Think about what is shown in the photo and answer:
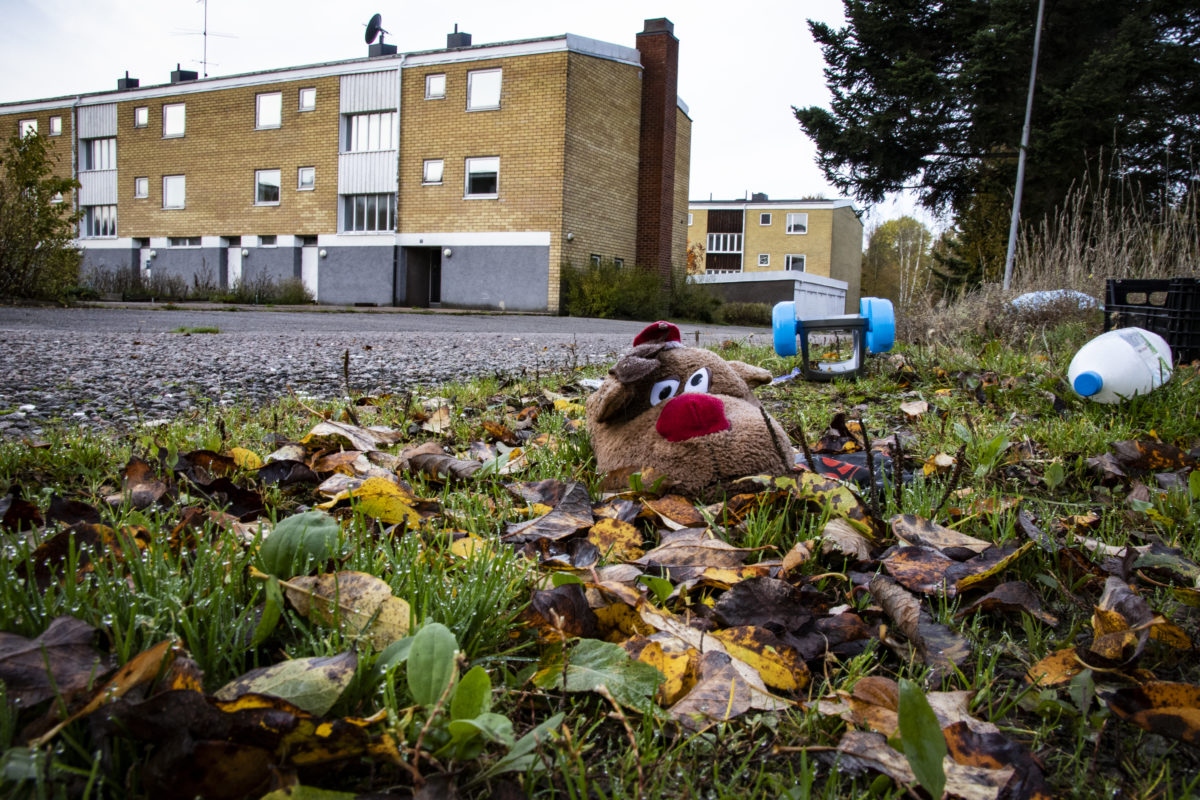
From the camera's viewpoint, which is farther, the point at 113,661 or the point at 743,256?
the point at 743,256

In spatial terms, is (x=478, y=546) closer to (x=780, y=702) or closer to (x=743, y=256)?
(x=780, y=702)

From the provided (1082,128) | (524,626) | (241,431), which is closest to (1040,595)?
(524,626)

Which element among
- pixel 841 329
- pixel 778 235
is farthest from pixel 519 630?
pixel 778 235

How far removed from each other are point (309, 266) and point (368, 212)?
126 inches

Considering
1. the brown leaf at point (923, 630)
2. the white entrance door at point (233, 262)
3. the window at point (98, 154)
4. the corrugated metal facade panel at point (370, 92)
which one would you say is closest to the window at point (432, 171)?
the corrugated metal facade panel at point (370, 92)

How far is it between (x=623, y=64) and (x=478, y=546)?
2628 centimetres

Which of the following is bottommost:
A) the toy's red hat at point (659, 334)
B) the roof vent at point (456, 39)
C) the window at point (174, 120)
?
the toy's red hat at point (659, 334)

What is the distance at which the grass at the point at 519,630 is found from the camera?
2.67ft

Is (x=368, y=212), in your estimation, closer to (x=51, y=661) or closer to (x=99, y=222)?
(x=99, y=222)

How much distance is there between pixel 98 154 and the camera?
31312mm

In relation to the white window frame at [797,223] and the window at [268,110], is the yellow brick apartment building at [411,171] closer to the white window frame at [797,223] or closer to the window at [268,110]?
the window at [268,110]

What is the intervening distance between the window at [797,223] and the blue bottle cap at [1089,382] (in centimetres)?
5107

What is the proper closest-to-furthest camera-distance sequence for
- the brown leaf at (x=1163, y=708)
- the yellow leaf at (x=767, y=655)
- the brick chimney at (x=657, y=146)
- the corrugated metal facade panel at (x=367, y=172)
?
the brown leaf at (x=1163, y=708), the yellow leaf at (x=767, y=655), the brick chimney at (x=657, y=146), the corrugated metal facade panel at (x=367, y=172)

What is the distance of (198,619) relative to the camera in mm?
945
